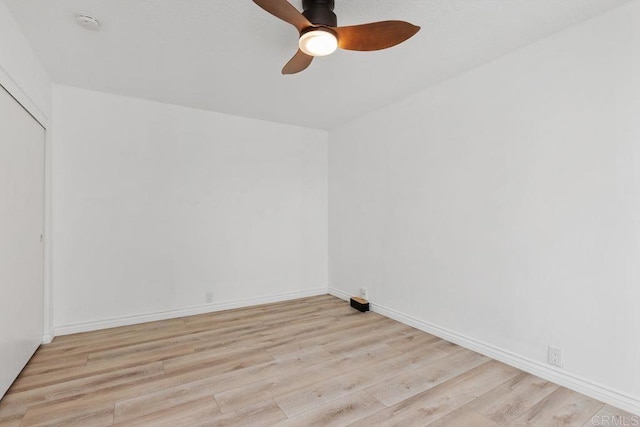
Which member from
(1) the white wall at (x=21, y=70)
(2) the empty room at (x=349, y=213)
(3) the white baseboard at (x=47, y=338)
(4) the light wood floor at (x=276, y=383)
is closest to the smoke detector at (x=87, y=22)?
(2) the empty room at (x=349, y=213)

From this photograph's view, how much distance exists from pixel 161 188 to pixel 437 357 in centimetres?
329

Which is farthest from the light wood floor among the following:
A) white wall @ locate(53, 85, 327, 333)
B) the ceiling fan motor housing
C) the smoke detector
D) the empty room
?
the smoke detector

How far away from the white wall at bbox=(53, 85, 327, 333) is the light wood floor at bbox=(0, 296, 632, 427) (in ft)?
1.84

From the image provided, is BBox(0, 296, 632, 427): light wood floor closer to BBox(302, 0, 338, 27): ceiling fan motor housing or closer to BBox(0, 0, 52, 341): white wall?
BBox(0, 0, 52, 341): white wall

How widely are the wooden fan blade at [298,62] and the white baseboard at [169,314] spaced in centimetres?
287

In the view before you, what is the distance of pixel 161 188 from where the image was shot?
350 cm

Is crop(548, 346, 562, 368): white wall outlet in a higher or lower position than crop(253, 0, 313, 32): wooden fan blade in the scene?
lower

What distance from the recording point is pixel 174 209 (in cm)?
357

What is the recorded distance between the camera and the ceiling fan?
167 cm

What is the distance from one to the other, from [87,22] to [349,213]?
3190 mm

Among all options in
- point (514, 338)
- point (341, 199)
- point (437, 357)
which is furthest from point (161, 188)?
point (514, 338)

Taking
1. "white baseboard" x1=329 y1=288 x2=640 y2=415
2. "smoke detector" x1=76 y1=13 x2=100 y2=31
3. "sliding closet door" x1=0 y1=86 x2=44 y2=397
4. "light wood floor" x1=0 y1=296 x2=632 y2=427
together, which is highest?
"smoke detector" x1=76 y1=13 x2=100 y2=31

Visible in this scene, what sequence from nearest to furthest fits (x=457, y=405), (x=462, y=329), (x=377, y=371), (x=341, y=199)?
(x=457, y=405) → (x=377, y=371) → (x=462, y=329) → (x=341, y=199)

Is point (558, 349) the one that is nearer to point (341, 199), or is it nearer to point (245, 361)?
point (245, 361)
